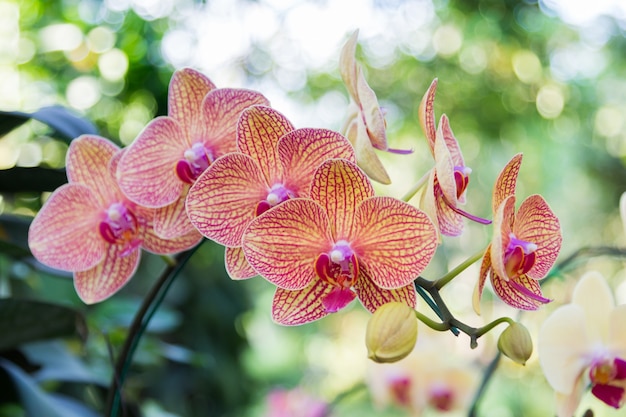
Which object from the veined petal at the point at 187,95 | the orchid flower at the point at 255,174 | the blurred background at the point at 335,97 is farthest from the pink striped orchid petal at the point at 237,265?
the blurred background at the point at 335,97

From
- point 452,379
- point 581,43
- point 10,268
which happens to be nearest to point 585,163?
point 581,43

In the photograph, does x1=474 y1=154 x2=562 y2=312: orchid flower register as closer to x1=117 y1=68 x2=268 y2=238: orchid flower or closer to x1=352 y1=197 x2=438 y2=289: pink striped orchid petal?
x1=352 y1=197 x2=438 y2=289: pink striped orchid petal

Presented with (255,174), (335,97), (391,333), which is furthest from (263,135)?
(335,97)

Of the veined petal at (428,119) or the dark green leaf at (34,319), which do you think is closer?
the veined petal at (428,119)

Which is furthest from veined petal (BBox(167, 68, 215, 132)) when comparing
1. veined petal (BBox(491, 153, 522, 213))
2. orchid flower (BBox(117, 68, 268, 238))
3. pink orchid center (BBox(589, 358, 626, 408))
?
pink orchid center (BBox(589, 358, 626, 408))

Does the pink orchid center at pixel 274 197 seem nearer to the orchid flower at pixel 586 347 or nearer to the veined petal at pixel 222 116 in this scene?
the veined petal at pixel 222 116

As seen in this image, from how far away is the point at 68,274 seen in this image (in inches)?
25.1

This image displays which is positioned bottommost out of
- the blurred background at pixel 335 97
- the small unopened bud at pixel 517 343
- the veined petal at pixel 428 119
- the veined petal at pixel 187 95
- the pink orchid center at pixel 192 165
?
the blurred background at pixel 335 97

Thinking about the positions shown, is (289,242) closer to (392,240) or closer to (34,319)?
(392,240)

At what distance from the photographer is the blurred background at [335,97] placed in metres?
1.69

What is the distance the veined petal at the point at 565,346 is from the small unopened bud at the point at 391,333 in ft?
0.55

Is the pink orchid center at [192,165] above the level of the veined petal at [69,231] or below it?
above

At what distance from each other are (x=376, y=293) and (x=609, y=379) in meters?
0.21

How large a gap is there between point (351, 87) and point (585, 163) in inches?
144
